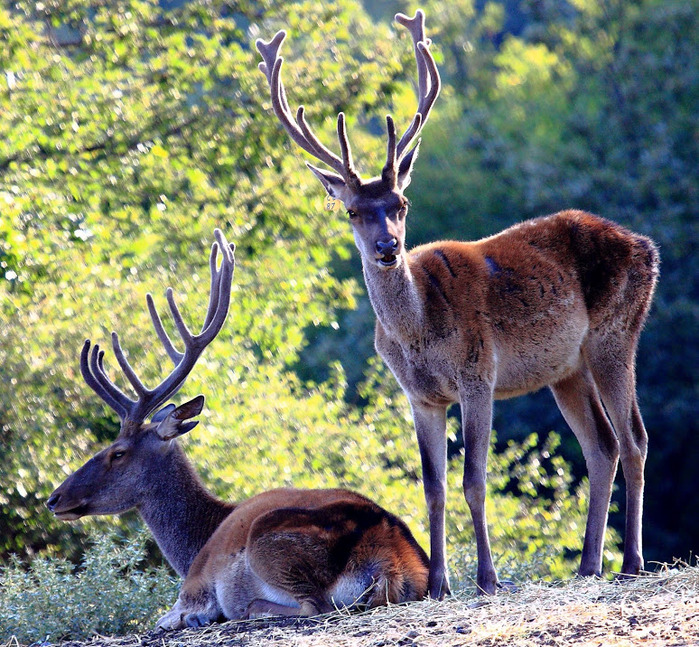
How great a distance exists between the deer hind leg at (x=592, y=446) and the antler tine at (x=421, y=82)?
188cm

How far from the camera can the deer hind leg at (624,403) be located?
23.6 feet

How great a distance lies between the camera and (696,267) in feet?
65.1

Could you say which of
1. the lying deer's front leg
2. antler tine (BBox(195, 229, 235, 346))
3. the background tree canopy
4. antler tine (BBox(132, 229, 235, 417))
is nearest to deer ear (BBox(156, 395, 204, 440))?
antler tine (BBox(132, 229, 235, 417))

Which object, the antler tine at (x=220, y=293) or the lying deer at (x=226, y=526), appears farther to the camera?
the antler tine at (x=220, y=293)

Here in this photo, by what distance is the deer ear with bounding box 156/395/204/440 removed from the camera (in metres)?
7.42

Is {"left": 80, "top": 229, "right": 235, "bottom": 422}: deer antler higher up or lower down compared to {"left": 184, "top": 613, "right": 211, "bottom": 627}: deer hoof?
higher up

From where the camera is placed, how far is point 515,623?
17.1 ft

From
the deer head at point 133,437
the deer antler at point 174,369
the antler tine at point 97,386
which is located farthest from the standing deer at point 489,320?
the antler tine at point 97,386

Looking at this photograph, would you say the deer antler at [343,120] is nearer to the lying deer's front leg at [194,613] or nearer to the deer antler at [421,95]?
the deer antler at [421,95]

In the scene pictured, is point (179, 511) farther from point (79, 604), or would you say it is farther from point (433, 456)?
point (433, 456)

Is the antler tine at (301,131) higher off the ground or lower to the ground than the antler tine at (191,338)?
higher

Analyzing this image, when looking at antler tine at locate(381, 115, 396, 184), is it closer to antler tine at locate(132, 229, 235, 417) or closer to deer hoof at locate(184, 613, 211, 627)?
A: antler tine at locate(132, 229, 235, 417)

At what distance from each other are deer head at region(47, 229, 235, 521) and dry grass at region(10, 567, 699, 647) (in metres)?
1.15

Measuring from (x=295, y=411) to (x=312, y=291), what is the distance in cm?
182
